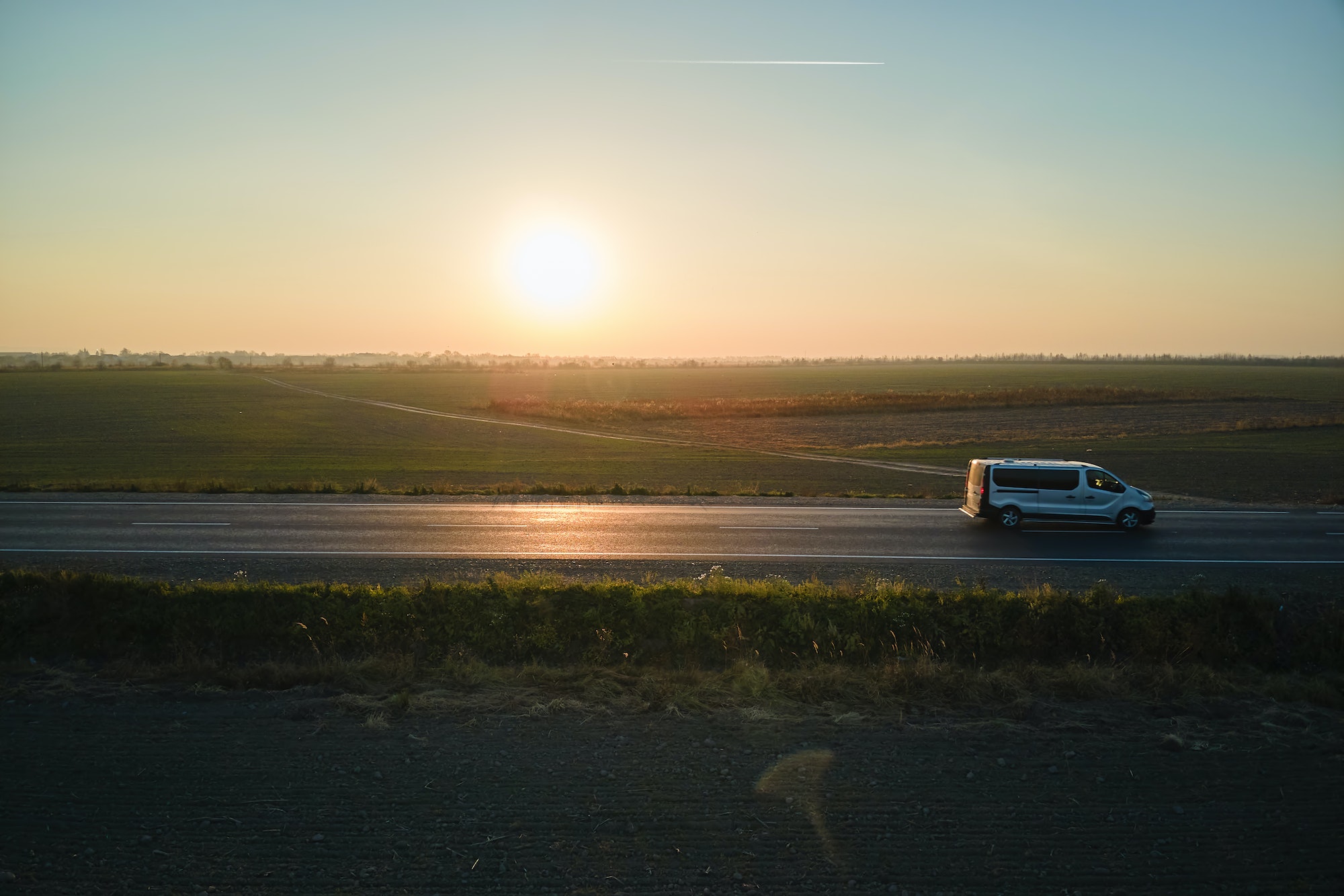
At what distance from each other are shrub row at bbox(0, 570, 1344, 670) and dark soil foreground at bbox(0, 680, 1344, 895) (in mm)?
2672

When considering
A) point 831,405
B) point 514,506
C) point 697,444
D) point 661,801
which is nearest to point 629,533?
point 514,506

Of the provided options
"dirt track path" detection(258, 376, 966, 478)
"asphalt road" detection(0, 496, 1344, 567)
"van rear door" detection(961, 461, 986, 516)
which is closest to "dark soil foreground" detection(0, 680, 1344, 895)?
"asphalt road" detection(0, 496, 1344, 567)

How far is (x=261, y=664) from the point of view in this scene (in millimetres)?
12391

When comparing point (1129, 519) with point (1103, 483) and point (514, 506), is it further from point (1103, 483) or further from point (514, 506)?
point (514, 506)

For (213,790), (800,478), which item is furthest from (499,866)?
(800,478)

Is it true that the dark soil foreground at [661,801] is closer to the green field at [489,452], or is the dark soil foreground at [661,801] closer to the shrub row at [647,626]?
the shrub row at [647,626]

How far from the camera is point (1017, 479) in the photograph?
2256cm

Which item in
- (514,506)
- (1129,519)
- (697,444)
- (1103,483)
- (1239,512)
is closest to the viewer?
(1129,519)

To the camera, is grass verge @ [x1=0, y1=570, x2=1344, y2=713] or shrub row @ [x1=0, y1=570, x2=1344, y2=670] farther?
shrub row @ [x1=0, y1=570, x2=1344, y2=670]

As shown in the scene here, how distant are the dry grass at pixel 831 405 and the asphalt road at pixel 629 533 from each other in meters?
42.4

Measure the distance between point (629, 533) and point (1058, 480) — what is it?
11687 mm

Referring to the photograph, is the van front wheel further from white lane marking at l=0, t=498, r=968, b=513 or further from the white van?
white lane marking at l=0, t=498, r=968, b=513

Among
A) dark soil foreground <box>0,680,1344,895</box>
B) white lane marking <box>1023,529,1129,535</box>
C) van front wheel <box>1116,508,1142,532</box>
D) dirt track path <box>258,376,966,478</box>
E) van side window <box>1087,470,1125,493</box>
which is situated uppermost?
van side window <box>1087,470,1125,493</box>

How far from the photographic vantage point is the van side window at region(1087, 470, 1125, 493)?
880 inches
